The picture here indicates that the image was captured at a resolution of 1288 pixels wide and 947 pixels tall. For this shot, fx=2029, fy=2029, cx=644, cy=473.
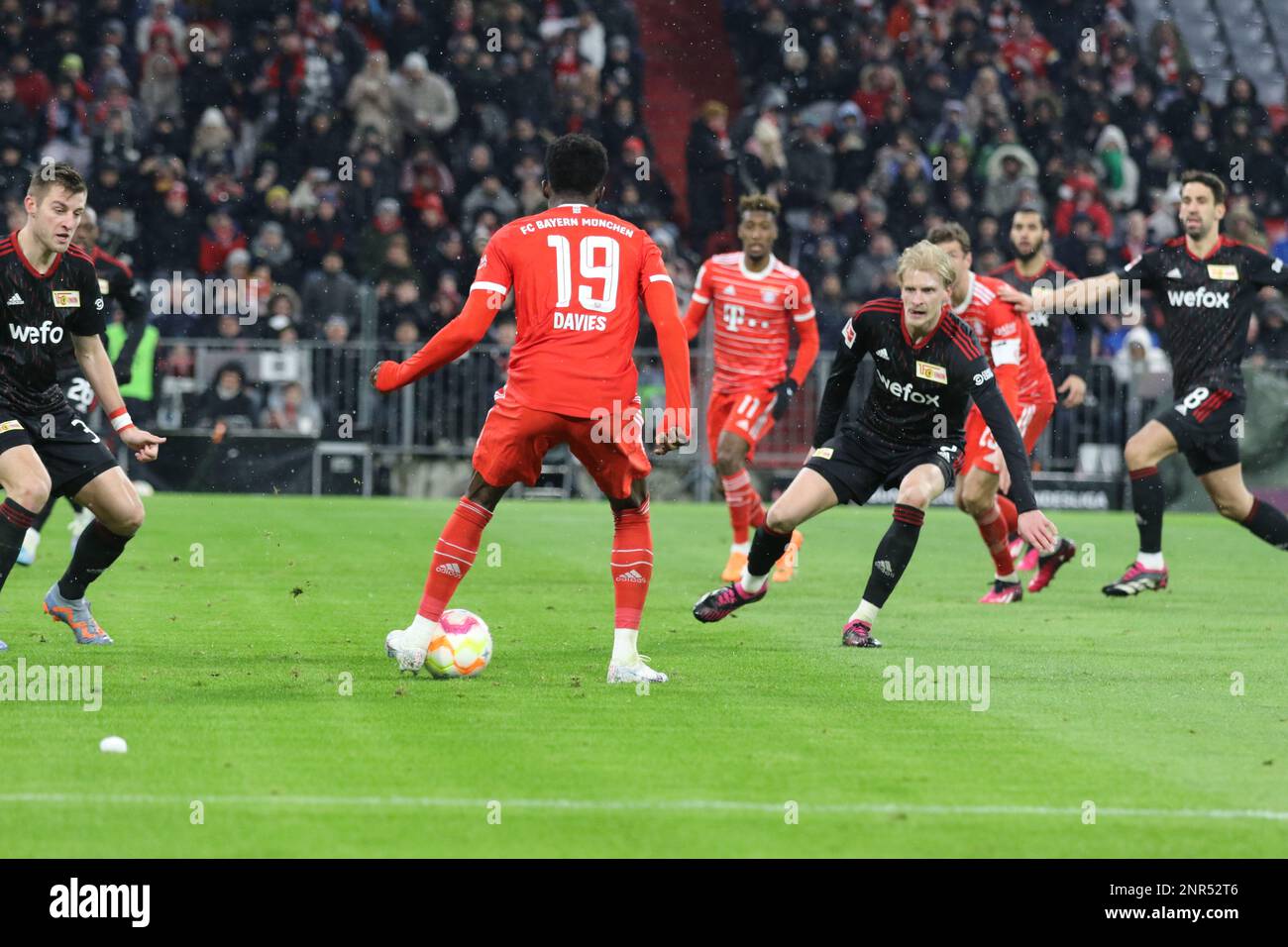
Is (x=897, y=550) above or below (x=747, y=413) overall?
below

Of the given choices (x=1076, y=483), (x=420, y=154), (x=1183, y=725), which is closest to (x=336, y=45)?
(x=420, y=154)

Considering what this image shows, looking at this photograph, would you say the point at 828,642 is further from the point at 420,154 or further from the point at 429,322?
the point at 420,154

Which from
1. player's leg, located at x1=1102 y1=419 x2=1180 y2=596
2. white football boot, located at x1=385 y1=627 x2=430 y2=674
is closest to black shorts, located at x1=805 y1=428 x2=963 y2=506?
white football boot, located at x1=385 y1=627 x2=430 y2=674

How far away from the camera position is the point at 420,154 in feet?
82.2

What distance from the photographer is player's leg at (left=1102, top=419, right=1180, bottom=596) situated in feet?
44.5

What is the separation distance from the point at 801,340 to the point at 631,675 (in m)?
6.29

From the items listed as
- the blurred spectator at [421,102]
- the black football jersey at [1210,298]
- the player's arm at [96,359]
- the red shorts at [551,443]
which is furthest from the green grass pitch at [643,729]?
A: the blurred spectator at [421,102]

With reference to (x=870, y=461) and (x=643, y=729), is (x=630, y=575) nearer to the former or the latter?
(x=643, y=729)

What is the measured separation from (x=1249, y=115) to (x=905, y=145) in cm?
528

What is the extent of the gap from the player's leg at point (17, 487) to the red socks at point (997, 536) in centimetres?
623

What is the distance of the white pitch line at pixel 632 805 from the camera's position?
6.14 metres

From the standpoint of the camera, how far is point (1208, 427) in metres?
13.4

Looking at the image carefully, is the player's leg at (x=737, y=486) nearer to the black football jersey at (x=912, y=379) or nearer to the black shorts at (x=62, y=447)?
the black football jersey at (x=912, y=379)

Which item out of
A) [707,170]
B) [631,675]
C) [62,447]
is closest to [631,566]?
[631,675]
